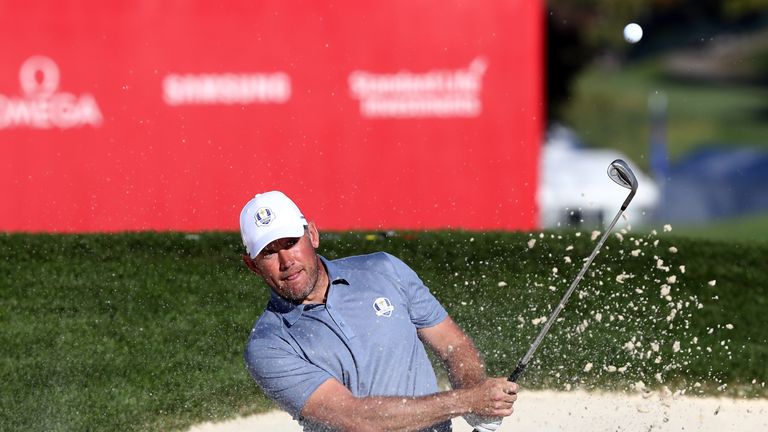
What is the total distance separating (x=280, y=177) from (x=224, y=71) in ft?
3.94

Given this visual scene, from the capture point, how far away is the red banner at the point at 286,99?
1418 cm

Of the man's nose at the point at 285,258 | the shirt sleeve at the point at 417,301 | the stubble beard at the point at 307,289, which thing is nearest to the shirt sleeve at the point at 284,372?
the stubble beard at the point at 307,289

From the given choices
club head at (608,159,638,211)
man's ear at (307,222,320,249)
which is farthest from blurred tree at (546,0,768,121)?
man's ear at (307,222,320,249)

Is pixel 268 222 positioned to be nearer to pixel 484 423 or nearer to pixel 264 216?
pixel 264 216

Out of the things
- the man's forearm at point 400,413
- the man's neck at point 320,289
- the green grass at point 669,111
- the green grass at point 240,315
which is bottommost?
the green grass at point 669,111

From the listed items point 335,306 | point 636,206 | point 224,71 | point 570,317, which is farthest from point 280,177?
point 636,206

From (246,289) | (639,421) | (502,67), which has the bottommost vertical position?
(639,421)

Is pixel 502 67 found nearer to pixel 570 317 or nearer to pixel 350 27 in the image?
pixel 350 27

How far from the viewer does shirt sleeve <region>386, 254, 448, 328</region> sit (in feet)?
22.4

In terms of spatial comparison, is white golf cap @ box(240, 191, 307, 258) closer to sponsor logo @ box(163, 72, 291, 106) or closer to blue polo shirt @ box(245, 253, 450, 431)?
blue polo shirt @ box(245, 253, 450, 431)

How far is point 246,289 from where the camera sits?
33.9 feet

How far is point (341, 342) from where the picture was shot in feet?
21.5

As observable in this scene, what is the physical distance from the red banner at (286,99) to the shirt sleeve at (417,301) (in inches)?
284

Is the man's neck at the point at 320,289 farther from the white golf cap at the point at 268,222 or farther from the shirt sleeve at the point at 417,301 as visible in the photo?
the shirt sleeve at the point at 417,301
